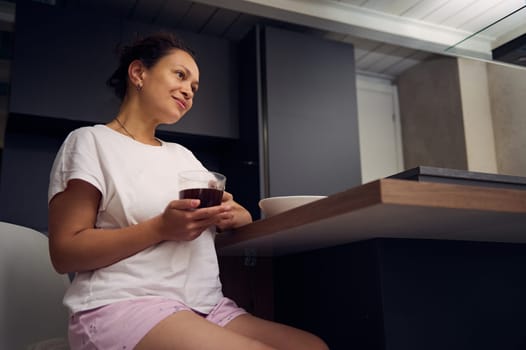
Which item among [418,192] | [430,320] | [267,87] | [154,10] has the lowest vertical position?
[430,320]

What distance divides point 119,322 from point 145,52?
71cm

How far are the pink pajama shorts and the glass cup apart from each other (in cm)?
19

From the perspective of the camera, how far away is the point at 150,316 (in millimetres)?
876

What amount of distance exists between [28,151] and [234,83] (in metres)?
1.21

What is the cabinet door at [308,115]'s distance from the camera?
296 centimetres

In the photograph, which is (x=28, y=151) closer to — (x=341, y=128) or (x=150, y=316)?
(x=341, y=128)

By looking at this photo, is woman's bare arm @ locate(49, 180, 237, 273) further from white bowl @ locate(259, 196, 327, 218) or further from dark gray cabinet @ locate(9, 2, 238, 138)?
dark gray cabinet @ locate(9, 2, 238, 138)

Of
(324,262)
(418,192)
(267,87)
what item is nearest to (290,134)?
(267,87)

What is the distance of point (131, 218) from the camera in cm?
104

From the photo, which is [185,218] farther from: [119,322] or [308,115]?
[308,115]

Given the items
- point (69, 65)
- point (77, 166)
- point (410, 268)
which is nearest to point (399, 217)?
point (410, 268)

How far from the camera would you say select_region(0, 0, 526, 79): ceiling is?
9.84ft

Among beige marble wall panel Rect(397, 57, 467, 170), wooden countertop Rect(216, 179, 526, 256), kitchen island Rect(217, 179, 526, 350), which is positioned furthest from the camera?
beige marble wall panel Rect(397, 57, 467, 170)

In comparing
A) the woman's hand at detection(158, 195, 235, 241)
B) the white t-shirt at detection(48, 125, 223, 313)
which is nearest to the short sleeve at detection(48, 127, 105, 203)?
the white t-shirt at detection(48, 125, 223, 313)
